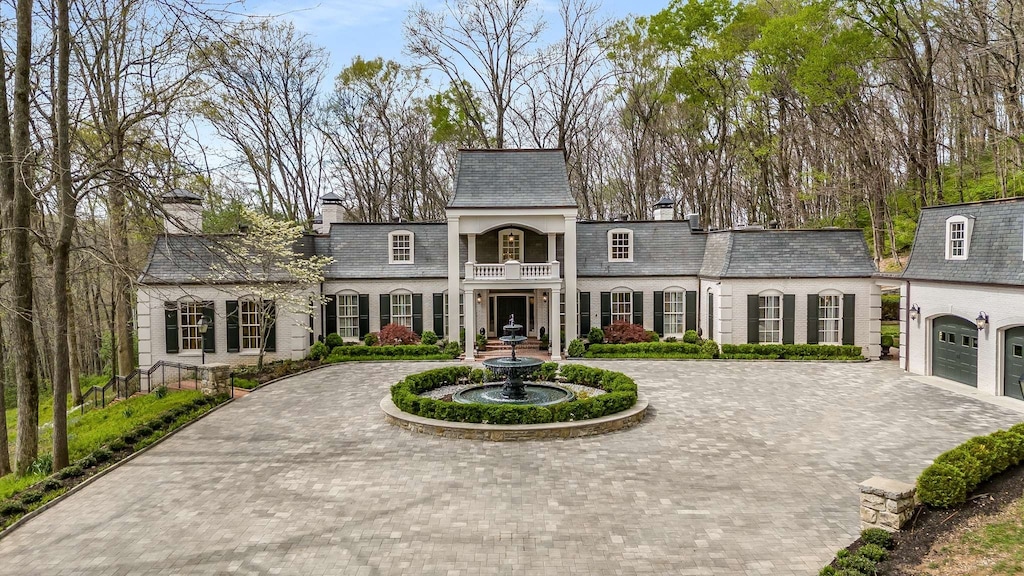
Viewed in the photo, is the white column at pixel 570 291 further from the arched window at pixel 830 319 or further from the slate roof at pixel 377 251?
the arched window at pixel 830 319

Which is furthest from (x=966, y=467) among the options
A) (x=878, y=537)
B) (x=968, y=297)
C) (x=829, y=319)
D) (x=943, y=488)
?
(x=829, y=319)

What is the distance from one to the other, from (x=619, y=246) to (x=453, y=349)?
8949 millimetres

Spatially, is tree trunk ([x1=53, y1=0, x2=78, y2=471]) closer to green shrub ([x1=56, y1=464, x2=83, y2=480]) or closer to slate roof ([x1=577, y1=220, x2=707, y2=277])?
green shrub ([x1=56, y1=464, x2=83, y2=480])

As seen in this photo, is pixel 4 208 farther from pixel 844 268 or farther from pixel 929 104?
pixel 929 104

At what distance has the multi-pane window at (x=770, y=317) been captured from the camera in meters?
22.9

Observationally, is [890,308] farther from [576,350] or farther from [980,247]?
[576,350]

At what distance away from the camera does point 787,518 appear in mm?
8500

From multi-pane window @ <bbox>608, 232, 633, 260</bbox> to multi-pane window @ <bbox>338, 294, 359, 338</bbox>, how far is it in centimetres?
1168

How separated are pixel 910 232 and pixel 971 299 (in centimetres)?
1373

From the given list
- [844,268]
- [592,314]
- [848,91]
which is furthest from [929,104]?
[592,314]

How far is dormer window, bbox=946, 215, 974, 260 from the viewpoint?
667 inches

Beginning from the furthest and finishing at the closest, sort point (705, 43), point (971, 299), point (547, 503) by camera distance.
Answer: point (705, 43), point (971, 299), point (547, 503)

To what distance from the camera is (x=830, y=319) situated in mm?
22953

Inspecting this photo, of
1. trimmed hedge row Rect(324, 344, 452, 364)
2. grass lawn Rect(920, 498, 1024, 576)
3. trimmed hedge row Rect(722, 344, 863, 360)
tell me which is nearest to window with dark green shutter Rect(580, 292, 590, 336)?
trimmed hedge row Rect(722, 344, 863, 360)
